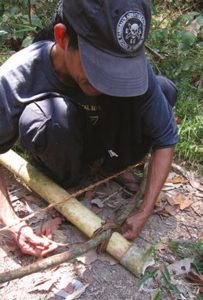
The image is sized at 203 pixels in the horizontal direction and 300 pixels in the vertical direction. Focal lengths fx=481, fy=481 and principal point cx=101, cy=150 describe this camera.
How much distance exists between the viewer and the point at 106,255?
2.19 metres

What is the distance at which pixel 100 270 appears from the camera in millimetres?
2133

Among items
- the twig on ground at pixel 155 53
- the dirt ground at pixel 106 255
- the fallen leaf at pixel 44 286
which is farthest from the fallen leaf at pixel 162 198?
the twig on ground at pixel 155 53

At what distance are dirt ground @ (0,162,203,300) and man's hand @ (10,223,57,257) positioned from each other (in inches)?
2.3

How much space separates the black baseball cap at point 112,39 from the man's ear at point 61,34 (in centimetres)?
4

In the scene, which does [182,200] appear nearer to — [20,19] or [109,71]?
[109,71]

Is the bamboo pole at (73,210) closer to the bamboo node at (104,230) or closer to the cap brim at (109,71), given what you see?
the bamboo node at (104,230)

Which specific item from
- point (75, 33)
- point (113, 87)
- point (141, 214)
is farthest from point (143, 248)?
point (75, 33)

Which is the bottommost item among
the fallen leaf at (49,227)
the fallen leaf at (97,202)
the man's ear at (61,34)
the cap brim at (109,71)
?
the fallen leaf at (97,202)

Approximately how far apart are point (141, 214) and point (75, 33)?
921 millimetres

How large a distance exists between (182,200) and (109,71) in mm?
1065

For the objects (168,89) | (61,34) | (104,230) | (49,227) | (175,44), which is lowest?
(49,227)

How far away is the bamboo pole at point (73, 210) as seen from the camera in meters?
2.10

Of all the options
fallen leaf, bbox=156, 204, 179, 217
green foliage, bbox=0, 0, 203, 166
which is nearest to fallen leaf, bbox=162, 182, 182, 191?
fallen leaf, bbox=156, 204, 179, 217

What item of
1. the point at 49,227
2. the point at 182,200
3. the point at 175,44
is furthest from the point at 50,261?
the point at 175,44
